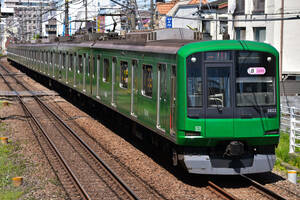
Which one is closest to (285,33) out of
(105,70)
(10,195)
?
(105,70)

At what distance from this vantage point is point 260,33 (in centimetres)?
2539

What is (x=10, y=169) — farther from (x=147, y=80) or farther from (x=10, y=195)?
(x=147, y=80)

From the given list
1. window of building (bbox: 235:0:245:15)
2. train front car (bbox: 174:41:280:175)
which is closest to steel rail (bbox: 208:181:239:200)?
train front car (bbox: 174:41:280:175)

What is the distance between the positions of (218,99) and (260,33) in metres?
17.6

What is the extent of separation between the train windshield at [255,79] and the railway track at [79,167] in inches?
103

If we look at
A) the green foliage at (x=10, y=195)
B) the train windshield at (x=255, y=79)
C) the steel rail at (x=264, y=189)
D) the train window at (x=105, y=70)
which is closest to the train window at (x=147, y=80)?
the train windshield at (x=255, y=79)

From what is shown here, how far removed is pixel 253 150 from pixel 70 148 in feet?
17.9

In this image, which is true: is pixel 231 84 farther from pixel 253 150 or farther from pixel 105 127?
pixel 105 127

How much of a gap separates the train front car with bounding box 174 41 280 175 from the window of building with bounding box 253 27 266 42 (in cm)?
1678

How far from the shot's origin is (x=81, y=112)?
64.6 ft

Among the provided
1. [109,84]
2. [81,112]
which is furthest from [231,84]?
[81,112]

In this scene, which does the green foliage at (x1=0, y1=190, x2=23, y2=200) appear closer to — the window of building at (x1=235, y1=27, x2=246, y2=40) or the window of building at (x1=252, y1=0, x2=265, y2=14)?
the window of building at (x1=252, y1=0, x2=265, y2=14)

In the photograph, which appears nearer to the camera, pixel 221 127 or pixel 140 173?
pixel 221 127

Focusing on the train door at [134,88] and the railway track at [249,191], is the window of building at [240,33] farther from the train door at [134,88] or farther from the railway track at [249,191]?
the railway track at [249,191]
